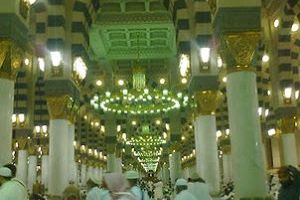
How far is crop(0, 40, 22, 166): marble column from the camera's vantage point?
684cm

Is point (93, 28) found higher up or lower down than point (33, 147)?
higher up

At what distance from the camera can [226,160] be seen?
21250 millimetres

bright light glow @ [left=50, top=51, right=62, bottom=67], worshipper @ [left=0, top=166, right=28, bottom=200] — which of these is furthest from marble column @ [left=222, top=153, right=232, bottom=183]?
worshipper @ [left=0, top=166, right=28, bottom=200]

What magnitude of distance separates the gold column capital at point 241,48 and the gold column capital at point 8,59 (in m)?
3.35

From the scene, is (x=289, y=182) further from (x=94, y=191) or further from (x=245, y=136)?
(x=94, y=191)

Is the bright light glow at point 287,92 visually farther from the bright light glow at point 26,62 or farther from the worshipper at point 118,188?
the worshipper at point 118,188

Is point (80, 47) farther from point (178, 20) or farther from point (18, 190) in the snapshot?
point (18, 190)

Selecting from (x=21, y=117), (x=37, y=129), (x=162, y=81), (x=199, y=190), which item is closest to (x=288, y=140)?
(x=199, y=190)

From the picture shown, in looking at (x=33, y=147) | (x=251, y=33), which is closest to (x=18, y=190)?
(x=251, y=33)

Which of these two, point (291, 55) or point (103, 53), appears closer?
point (291, 55)

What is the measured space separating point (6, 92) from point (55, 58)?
3.44 metres

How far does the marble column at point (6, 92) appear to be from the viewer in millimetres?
6836

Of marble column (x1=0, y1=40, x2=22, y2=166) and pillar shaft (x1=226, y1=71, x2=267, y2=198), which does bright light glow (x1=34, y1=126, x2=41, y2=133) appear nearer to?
marble column (x1=0, y1=40, x2=22, y2=166)

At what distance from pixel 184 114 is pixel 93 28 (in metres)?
7.51
